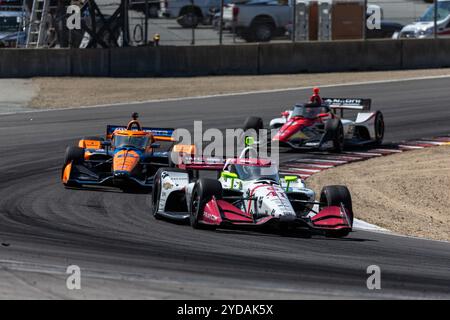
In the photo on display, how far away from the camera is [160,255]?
1188 cm

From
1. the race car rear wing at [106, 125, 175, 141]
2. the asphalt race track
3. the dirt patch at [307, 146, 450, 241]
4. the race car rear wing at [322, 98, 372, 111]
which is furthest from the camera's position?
the race car rear wing at [322, 98, 372, 111]

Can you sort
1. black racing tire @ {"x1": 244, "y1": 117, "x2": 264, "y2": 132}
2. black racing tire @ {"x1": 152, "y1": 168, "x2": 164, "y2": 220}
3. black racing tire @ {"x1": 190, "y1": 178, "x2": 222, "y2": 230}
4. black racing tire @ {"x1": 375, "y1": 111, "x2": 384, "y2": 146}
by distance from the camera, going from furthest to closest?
1. black racing tire @ {"x1": 375, "y1": 111, "x2": 384, "y2": 146}
2. black racing tire @ {"x1": 244, "y1": 117, "x2": 264, "y2": 132}
3. black racing tire @ {"x1": 152, "y1": 168, "x2": 164, "y2": 220}
4. black racing tire @ {"x1": 190, "y1": 178, "x2": 222, "y2": 230}

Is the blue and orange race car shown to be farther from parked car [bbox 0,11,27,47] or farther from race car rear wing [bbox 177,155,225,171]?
parked car [bbox 0,11,27,47]

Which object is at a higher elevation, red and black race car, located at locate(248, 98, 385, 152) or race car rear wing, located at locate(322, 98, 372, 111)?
race car rear wing, located at locate(322, 98, 372, 111)

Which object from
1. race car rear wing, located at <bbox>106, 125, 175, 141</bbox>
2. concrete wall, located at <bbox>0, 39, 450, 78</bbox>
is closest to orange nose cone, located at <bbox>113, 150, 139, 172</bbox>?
race car rear wing, located at <bbox>106, 125, 175, 141</bbox>

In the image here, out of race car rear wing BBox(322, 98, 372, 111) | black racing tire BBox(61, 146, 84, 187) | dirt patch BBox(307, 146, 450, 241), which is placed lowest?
dirt patch BBox(307, 146, 450, 241)

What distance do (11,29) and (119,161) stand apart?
1900 centimetres

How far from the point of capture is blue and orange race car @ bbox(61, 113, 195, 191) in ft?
57.1

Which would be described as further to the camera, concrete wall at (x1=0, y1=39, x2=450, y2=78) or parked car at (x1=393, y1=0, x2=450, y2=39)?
parked car at (x1=393, y1=0, x2=450, y2=39)

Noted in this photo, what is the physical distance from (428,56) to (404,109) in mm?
7764

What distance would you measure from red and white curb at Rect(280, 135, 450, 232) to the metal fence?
40.3 feet

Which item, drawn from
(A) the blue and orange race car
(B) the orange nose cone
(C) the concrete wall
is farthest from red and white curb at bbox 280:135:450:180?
(C) the concrete wall
